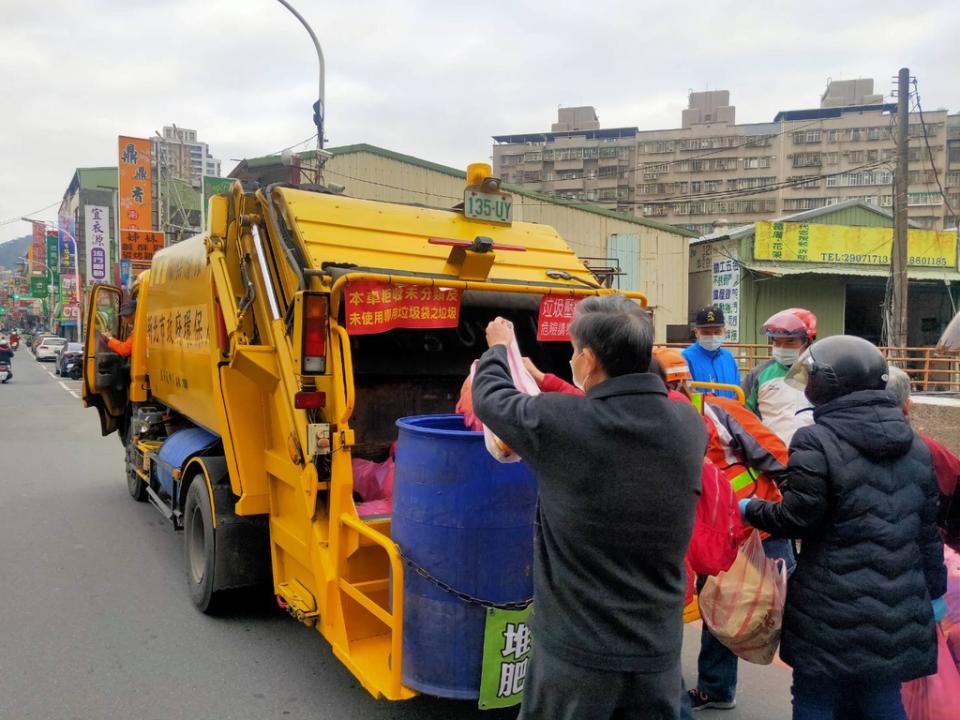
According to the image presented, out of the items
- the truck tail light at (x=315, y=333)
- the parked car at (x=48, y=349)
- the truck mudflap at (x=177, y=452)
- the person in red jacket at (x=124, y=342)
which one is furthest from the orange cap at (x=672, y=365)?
the parked car at (x=48, y=349)

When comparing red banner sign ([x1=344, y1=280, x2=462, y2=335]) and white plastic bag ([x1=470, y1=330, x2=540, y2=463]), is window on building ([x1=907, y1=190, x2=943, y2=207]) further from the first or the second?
white plastic bag ([x1=470, y1=330, x2=540, y2=463])

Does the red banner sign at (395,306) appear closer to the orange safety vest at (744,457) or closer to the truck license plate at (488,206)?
the truck license plate at (488,206)

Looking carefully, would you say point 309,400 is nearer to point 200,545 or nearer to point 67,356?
point 200,545

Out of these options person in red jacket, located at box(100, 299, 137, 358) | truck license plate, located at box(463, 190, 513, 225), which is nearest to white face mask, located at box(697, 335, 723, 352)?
truck license plate, located at box(463, 190, 513, 225)

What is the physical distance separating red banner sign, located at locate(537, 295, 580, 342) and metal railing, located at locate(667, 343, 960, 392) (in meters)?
7.79

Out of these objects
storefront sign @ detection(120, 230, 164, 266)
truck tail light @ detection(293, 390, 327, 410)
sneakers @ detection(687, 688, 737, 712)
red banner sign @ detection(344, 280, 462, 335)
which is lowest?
sneakers @ detection(687, 688, 737, 712)

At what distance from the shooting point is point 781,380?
3842 mm

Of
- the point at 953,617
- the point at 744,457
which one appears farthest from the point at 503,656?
the point at 953,617

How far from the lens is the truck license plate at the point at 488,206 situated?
175 inches

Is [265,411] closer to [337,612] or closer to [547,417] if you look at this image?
[337,612]

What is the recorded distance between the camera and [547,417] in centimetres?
A: 173

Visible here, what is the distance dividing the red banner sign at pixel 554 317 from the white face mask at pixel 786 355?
121cm

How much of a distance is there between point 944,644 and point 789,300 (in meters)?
21.2

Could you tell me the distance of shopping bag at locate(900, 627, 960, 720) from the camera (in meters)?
2.56
